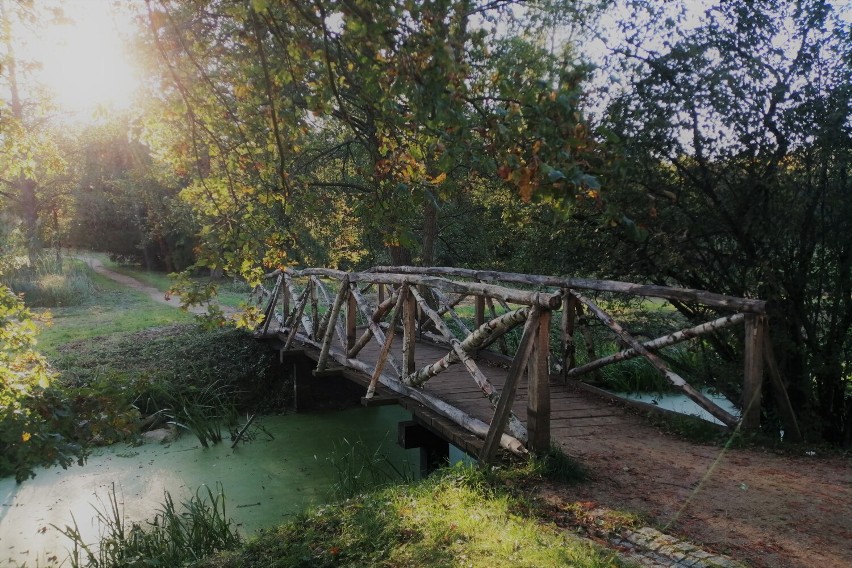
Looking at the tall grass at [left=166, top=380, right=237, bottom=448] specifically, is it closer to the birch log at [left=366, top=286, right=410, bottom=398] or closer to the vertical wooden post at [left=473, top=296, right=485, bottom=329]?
the birch log at [left=366, top=286, right=410, bottom=398]

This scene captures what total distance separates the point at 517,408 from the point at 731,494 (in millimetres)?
1775

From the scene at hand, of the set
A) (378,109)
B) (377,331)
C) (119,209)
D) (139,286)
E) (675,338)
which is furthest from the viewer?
(119,209)

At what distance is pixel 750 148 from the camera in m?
4.97

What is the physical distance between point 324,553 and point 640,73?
4587 mm

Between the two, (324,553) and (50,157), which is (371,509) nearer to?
(324,553)

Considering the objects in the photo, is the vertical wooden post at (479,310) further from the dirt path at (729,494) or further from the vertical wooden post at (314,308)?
the dirt path at (729,494)

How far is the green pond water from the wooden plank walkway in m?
1.26

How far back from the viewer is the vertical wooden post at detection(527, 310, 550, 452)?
3.62 metres

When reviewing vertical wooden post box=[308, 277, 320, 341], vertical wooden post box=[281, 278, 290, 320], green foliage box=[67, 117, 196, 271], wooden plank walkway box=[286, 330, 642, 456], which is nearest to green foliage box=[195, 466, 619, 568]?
wooden plank walkway box=[286, 330, 642, 456]

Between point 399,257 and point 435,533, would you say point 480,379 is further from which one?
point 399,257

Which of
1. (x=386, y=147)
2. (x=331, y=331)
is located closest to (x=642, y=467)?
(x=386, y=147)

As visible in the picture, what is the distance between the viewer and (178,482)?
649cm

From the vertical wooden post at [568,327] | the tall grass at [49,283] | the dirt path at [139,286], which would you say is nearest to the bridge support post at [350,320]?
the vertical wooden post at [568,327]

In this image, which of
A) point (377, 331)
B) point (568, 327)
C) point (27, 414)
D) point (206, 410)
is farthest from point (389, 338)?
point (206, 410)
